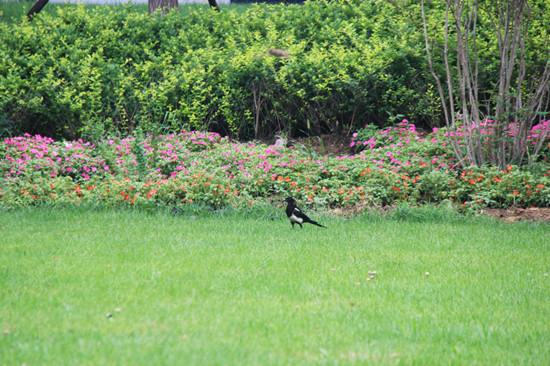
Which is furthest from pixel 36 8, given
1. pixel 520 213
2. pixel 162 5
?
pixel 520 213

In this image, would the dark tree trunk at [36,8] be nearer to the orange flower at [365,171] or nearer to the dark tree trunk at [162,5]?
the dark tree trunk at [162,5]

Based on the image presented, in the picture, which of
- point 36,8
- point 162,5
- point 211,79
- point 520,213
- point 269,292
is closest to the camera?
point 269,292

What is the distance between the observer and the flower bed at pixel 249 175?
8.80 metres

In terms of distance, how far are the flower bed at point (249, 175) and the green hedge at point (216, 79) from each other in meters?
0.80

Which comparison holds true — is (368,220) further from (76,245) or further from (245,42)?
(245,42)

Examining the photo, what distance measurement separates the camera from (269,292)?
5344 millimetres

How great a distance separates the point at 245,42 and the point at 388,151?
13.4 ft

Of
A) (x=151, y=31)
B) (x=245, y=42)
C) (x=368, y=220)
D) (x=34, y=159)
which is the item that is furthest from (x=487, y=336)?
(x=151, y=31)

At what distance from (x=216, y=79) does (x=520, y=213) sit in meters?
5.48

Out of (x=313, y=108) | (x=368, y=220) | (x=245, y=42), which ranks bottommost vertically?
(x=368, y=220)

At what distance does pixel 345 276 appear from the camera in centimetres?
581

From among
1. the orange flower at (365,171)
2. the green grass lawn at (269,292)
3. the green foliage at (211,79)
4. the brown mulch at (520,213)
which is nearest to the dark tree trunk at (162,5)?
the green foliage at (211,79)

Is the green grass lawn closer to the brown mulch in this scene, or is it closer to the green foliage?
the brown mulch

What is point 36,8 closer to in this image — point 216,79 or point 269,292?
point 216,79
